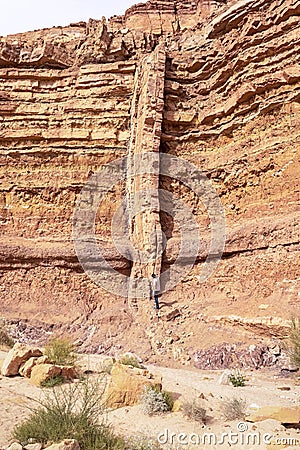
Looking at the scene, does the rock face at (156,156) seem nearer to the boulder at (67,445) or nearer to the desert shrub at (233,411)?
the desert shrub at (233,411)

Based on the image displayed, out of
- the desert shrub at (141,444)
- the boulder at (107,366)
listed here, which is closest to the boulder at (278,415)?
the desert shrub at (141,444)

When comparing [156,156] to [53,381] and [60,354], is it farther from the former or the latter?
[53,381]

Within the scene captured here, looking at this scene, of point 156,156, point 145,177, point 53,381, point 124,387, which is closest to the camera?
point 124,387

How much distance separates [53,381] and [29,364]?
2.33 feet

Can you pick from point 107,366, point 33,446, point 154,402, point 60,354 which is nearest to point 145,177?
point 60,354

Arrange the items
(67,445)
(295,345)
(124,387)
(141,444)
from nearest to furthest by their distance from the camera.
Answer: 1. (67,445)
2. (141,444)
3. (124,387)
4. (295,345)

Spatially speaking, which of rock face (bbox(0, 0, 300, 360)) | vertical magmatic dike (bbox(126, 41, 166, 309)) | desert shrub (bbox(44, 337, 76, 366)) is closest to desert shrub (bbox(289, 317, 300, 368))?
rock face (bbox(0, 0, 300, 360))

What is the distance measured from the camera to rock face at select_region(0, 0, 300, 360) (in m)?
10.9

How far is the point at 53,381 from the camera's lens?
18.2 ft

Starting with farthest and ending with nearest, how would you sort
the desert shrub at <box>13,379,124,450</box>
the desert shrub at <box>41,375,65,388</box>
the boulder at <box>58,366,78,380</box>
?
the boulder at <box>58,366,78,380</box> → the desert shrub at <box>41,375,65,388</box> → the desert shrub at <box>13,379,124,450</box>

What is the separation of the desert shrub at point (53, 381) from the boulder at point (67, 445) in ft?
7.76

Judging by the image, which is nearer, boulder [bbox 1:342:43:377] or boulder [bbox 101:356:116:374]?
Result: boulder [bbox 1:342:43:377]

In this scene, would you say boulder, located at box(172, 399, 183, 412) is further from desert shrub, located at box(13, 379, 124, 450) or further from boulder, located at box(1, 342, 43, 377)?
boulder, located at box(1, 342, 43, 377)

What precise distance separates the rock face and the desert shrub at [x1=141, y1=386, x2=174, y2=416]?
4426 millimetres
